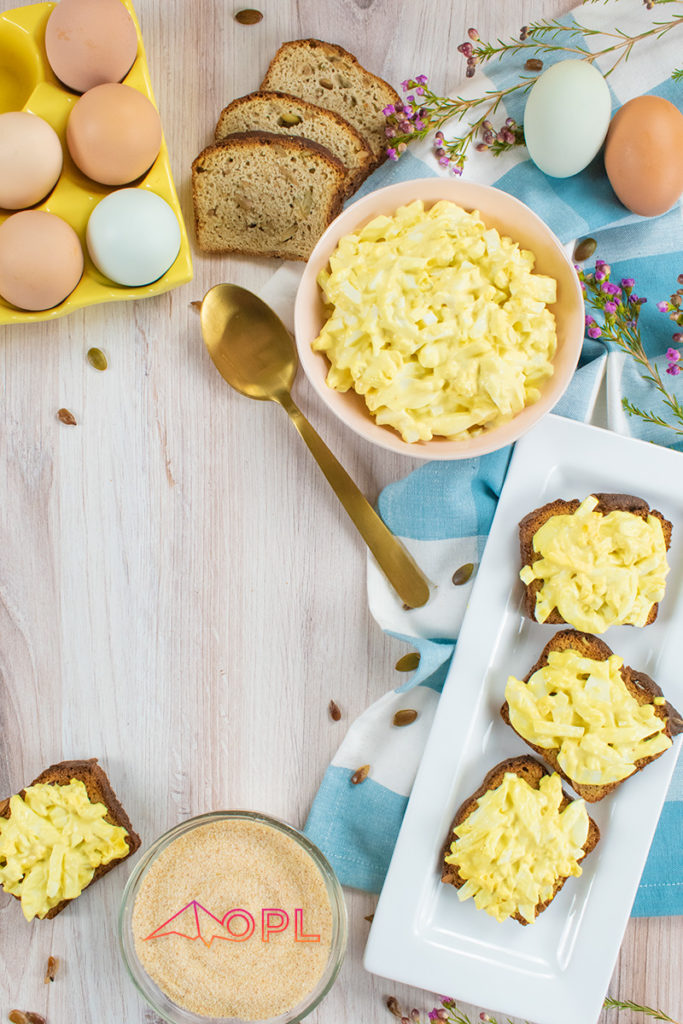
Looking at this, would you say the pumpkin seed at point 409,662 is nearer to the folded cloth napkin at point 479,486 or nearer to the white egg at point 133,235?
the folded cloth napkin at point 479,486

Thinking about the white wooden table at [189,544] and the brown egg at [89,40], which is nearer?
the brown egg at [89,40]

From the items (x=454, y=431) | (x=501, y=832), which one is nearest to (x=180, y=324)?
(x=454, y=431)

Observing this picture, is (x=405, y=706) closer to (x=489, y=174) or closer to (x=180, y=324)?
(x=180, y=324)

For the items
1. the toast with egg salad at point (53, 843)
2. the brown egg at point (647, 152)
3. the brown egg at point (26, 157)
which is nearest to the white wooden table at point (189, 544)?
the toast with egg salad at point (53, 843)

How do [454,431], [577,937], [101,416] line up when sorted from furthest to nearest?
[101,416] → [577,937] → [454,431]

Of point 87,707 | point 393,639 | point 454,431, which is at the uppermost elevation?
point 454,431

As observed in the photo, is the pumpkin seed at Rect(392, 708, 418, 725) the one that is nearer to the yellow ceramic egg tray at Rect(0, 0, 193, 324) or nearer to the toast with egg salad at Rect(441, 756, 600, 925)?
the toast with egg salad at Rect(441, 756, 600, 925)

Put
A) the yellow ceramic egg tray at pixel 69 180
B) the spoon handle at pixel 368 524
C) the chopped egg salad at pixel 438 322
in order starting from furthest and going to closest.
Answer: the spoon handle at pixel 368 524, the yellow ceramic egg tray at pixel 69 180, the chopped egg salad at pixel 438 322
